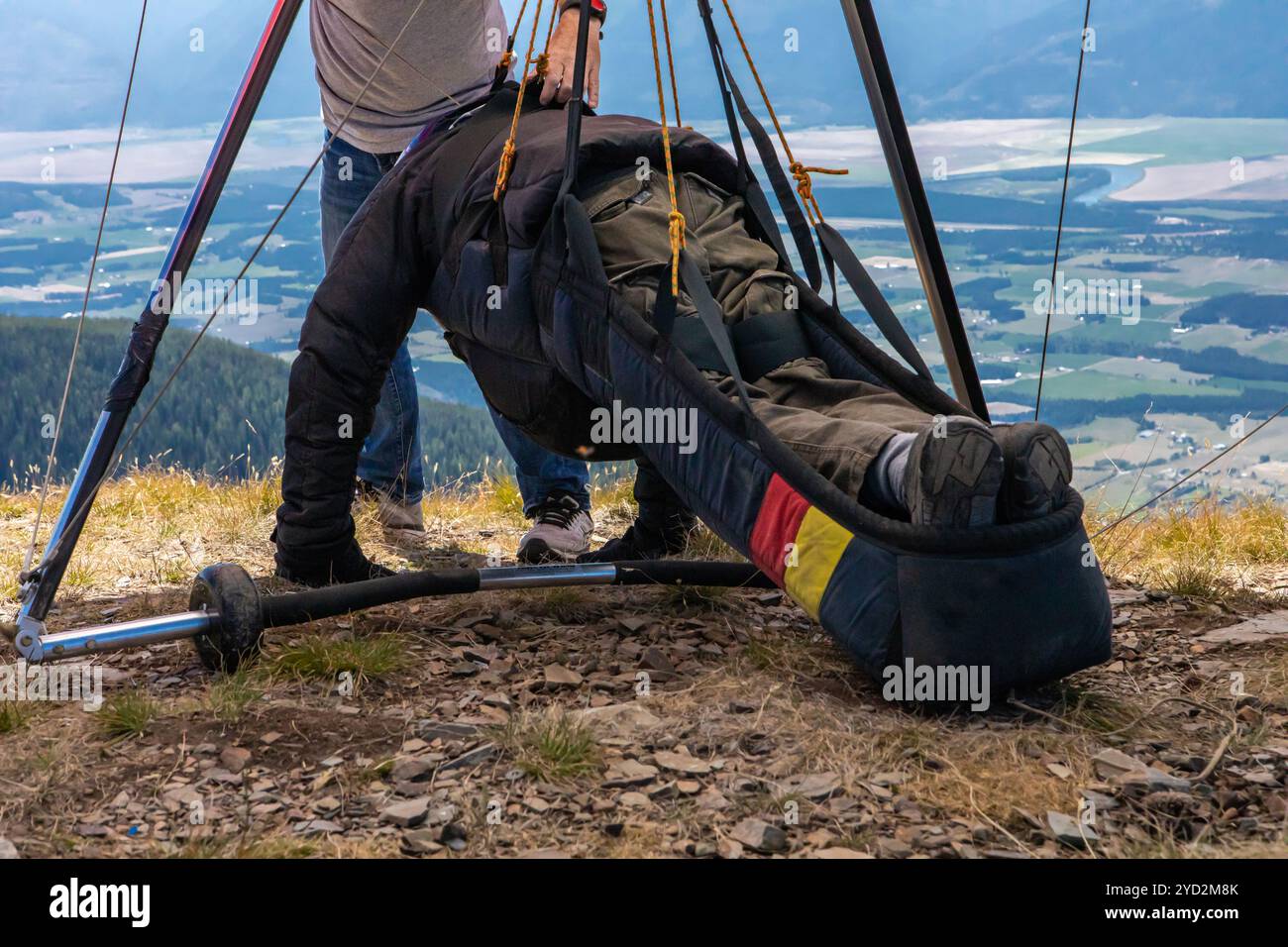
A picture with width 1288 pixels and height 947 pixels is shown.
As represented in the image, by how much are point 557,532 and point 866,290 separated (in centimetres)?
174

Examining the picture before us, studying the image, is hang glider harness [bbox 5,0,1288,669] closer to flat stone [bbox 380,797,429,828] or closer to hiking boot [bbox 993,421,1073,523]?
hiking boot [bbox 993,421,1073,523]

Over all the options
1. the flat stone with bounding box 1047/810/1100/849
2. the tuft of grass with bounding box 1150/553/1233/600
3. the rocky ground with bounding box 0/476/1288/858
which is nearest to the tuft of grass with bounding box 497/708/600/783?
the rocky ground with bounding box 0/476/1288/858

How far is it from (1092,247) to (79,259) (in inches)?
1830

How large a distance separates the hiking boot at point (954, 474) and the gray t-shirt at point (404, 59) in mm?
2144

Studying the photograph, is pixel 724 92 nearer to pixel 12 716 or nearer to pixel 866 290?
pixel 866 290

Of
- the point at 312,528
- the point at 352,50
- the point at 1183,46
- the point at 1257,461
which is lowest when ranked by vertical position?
the point at 1257,461

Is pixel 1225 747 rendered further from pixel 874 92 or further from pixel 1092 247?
pixel 1092 247

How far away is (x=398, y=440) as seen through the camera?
4750mm

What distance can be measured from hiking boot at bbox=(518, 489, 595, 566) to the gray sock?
74.9 inches

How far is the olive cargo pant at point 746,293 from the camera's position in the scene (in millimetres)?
2561

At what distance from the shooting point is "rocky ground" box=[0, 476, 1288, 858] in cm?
224

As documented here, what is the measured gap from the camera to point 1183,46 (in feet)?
304

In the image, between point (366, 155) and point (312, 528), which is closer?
point (312, 528)

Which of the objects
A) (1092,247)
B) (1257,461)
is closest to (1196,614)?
(1257,461)
